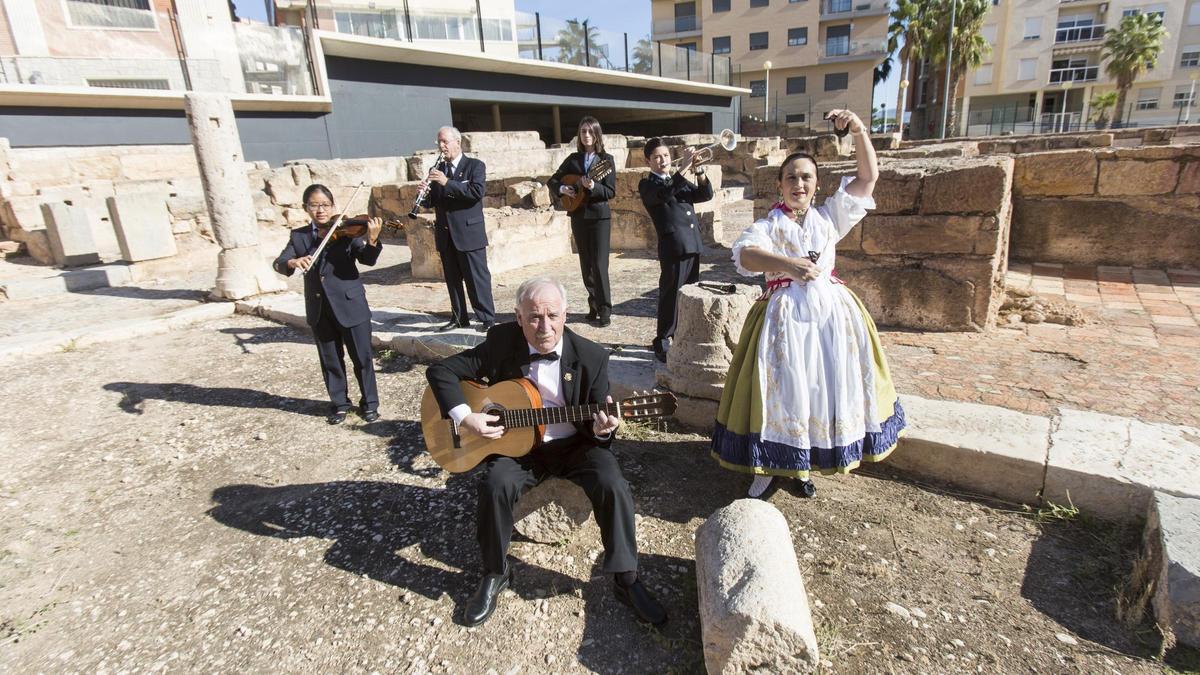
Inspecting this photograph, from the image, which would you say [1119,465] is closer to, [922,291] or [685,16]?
[922,291]

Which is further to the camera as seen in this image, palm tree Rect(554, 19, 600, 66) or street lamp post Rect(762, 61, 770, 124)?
street lamp post Rect(762, 61, 770, 124)

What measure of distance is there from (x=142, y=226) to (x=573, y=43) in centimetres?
1474

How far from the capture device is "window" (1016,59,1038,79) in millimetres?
38906

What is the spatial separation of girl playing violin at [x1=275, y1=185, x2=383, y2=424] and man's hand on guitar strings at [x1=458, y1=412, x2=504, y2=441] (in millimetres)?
2014

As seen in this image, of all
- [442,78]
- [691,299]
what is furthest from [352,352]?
[442,78]

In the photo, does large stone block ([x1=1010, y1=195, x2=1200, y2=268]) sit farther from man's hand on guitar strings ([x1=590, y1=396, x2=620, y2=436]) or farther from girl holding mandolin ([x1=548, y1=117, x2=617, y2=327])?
man's hand on guitar strings ([x1=590, y1=396, x2=620, y2=436])

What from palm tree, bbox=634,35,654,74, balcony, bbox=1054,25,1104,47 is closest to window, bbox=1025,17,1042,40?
balcony, bbox=1054,25,1104,47

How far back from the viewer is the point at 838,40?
1490 inches

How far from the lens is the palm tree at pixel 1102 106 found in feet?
118

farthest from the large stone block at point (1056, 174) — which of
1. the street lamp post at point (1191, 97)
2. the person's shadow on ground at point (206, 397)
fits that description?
the street lamp post at point (1191, 97)

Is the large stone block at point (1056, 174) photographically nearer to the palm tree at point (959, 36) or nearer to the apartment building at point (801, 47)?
the palm tree at point (959, 36)

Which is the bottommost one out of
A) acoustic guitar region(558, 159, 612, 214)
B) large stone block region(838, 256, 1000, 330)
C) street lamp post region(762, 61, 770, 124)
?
large stone block region(838, 256, 1000, 330)

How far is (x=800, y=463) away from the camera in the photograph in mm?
2820

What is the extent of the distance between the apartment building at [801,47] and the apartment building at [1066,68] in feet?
19.9
